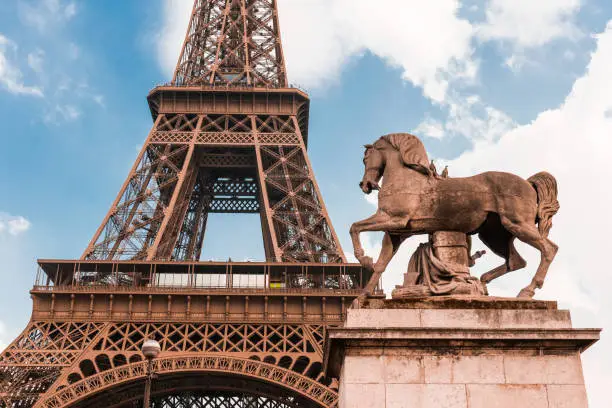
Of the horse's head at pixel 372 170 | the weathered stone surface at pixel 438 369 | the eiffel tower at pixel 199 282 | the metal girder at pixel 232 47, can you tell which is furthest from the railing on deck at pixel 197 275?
the weathered stone surface at pixel 438 369

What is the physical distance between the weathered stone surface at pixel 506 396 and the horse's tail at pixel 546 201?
10.2 feet

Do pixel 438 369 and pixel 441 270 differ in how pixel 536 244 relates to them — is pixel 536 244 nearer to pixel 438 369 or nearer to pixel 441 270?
pixel 441 270

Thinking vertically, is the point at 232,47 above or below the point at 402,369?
above

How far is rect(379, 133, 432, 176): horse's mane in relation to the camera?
1420cm

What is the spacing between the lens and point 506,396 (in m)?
12.2

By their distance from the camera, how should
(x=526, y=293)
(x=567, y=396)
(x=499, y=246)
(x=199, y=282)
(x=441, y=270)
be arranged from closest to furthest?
(x=567, y=396)
(x=526, y=293)
(x=441, y=270)
(x=499, y=246)
(x=199, y=282)

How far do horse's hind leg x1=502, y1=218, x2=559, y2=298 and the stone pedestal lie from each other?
3.02 ft

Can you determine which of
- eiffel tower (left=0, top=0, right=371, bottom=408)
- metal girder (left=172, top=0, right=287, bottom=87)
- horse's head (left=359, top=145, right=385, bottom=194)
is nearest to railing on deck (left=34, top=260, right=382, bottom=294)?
eiffel tower (left=0, top=0, right=371, bottom=408)

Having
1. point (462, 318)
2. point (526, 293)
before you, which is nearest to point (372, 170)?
point (462, 318)

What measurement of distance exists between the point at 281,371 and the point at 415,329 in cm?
2715

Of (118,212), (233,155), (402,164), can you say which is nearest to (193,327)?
(118,212)

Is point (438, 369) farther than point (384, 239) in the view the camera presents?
No

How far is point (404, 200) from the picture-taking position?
13891 millimetres

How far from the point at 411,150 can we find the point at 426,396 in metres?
4.49
